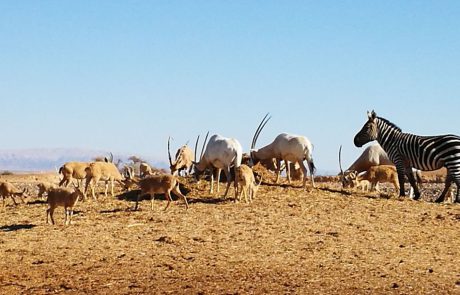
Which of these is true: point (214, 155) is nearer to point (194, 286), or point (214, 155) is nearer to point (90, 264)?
point (90, 264)

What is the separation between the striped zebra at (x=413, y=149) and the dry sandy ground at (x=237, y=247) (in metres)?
2.02

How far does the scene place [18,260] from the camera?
41.9ft

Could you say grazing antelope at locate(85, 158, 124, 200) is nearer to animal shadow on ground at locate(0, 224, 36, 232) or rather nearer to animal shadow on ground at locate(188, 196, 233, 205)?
animal shadow on ground at locate(188, 196, 233, 205)

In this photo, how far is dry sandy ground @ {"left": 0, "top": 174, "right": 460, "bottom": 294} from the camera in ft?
36.1

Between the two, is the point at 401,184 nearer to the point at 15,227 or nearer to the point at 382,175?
the point at 382,175

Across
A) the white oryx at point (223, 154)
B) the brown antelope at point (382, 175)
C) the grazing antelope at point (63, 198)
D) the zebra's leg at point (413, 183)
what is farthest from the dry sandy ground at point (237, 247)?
the brown antelope at point (382, 175)

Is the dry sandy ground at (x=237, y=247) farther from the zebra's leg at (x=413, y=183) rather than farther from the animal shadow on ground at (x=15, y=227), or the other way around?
the zebra's leg at (x=413, y=183)

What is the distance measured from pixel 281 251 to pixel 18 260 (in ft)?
14.7

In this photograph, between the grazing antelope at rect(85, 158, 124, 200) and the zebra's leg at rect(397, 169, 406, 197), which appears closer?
the grazing antelope at rect(85, 158, 124, 200)

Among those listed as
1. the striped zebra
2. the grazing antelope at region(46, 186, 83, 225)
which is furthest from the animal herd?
Result: the grazing antelope at region(46, 186, 83, 225)

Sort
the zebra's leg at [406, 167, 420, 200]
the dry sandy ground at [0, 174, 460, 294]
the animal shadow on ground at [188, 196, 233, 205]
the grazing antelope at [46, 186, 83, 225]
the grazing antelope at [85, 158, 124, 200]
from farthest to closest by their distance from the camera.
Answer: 1. the zebra's leg at [406, 167, 420, 200]
2. the grazing antelope at [85, 158, 124, 200]
3. the animal shadow on ground at [188, 196, 233, 205]
4. the grazing antelope at [46, 186, 83, 225]
5. the dry sandy ground at [0, 174, 460, 294]

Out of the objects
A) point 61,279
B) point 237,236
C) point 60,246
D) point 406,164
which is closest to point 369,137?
point 406,164

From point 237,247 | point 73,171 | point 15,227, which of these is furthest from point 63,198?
point 73,171

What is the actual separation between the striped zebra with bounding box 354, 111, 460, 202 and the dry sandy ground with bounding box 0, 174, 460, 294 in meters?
2.02
